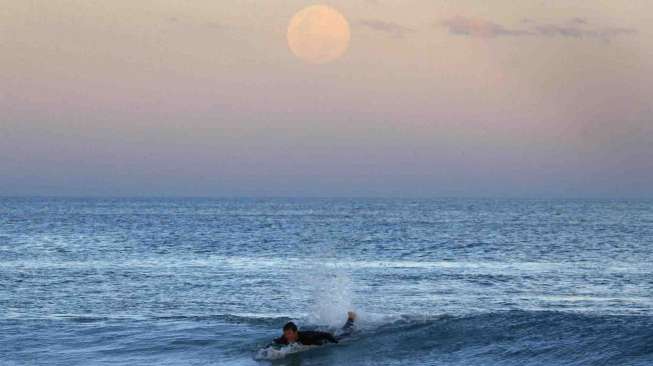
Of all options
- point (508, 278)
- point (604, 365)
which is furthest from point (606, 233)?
point (604, 365)

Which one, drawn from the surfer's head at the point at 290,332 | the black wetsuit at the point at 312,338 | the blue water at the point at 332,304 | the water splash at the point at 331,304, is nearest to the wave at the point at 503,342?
the blue water at the point at 332,304

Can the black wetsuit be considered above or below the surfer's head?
Answer: below

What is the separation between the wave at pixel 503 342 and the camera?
2608 cm

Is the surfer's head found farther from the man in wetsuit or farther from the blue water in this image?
the blue water

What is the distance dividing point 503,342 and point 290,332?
20.1ft

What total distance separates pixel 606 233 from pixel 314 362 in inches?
3190

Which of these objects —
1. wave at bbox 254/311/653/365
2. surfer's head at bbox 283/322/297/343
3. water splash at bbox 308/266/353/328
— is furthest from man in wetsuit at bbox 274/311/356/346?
water splash at bbox 308/266/353/328

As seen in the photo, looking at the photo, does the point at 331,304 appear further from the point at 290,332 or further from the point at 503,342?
the point at 503,342

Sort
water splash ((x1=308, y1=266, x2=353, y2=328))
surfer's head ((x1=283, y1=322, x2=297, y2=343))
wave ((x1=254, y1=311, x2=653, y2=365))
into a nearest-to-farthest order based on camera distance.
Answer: wave ((x1=254, y1=311, x2=653, y2=365)) → surfer's head ((x1=283, y1=322, x2=297, y2=343)) → water splash ((x1=308, y1=266, x2=353, y2=328))

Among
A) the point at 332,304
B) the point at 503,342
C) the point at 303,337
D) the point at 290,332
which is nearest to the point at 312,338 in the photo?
the point at 303,337

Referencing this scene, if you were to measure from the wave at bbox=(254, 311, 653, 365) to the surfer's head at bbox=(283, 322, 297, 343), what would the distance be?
0.41 m

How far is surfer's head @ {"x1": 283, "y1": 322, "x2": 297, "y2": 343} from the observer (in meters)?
27.4

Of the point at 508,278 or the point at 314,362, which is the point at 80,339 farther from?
the point at 508,278

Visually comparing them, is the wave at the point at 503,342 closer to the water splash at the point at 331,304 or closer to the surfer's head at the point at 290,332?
the surfer's head at the point at 290,332
